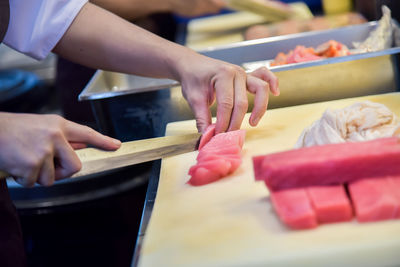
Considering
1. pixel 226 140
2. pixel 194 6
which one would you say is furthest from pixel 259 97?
pixel 194 6

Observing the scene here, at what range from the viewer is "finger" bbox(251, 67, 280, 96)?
1572mm

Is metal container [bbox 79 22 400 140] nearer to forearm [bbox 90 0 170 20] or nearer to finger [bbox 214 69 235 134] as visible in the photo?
finger [bbox 214 69 235 134]

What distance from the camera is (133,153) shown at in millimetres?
1396

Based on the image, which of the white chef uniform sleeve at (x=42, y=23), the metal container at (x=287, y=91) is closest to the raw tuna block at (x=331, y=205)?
the metal container at (x=287, y=91)

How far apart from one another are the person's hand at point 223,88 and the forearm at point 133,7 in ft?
4.15

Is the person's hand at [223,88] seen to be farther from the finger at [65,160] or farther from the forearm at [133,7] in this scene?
the forearm at [133,7]

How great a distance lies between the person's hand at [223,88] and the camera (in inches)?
58.0

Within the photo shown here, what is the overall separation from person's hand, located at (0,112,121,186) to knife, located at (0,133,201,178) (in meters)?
0.05

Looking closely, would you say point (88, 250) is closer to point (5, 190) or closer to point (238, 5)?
point (5, 190)

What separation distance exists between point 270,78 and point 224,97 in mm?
216

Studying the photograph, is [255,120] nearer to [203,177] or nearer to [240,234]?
[203,177]

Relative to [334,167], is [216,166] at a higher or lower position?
lower

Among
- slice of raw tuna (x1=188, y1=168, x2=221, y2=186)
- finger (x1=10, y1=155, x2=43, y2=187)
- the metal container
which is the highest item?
finger (x1=10, y1=155, x2=43, y2=187)

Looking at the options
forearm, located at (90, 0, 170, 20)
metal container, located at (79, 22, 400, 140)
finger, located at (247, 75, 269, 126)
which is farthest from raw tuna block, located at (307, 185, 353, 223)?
forearm, located at (90, 0, 170, 20)
